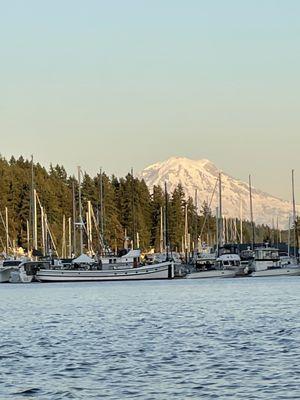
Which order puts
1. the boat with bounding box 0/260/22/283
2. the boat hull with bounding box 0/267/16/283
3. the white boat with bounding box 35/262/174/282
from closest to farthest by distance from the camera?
1. the white boat with bounding box 35/262/174/282
2. the boat with bounding box 0/260/22/283
3. the boat hull with bounding box 0/267/16/283

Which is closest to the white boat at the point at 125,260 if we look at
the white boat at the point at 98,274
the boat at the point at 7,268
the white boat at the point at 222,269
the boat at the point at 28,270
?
the white boat at the point at 98,274

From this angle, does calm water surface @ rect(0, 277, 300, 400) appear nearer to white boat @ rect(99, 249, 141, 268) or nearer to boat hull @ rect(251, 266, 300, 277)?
white boat @ rect(99, 249, 141, 268)

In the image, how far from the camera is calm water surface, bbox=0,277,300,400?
39.4 metres

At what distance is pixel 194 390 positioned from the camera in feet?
127

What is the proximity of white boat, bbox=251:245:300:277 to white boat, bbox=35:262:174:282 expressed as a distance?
1629cm

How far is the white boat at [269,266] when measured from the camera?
161 metres

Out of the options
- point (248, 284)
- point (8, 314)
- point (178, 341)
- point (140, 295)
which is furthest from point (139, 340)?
point (248, 284)

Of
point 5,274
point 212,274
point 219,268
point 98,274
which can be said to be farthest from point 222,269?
point 5,274

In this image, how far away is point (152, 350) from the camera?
169ft

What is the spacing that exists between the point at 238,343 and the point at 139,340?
5.34 meters

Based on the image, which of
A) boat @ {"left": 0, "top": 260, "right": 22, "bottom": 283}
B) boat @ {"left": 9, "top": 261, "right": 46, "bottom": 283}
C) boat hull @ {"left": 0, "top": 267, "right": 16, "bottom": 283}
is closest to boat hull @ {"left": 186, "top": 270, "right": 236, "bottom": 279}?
boat @ {"left": 9, "top": 261, "right": 46, "bottom": 283}

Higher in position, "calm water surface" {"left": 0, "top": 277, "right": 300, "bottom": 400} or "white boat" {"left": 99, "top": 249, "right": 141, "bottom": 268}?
"white boat" {"left": 99, "top": 249, "right": 141, "bottom": 268}

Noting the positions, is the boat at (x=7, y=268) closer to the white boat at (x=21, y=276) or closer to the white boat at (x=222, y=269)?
the white boat at (x=21, y=276)

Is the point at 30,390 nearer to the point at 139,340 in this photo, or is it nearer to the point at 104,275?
the point at 139,340
